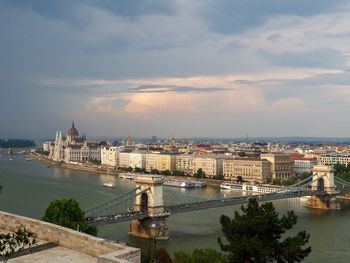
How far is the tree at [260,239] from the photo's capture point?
432 cm

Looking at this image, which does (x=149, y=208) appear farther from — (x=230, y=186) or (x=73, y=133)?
(x=73, y=133)

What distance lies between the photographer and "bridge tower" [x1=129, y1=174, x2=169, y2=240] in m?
11.9

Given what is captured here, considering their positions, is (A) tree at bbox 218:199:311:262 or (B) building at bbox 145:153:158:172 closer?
(A) tree at bbox 218:199:311:262

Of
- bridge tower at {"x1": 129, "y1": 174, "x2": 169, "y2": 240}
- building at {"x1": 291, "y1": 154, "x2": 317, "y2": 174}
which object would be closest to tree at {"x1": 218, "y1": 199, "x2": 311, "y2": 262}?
bridge tower at {"x1": 129, "y1": 174, "x2": 169, "y2": 240}

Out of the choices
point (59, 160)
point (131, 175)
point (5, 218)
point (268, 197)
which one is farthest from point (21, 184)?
point (59, 160)

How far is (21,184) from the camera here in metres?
21.2

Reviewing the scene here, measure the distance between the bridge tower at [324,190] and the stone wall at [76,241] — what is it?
16.4 meters

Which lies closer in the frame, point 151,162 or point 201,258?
point 201,258

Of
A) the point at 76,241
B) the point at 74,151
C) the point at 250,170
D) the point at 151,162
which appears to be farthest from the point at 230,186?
the point at 74,151

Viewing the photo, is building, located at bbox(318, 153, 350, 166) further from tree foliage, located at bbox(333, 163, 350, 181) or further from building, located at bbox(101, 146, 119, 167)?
building, located at bbox(101, 146, 119, 167)

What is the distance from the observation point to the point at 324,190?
1859 centimetres

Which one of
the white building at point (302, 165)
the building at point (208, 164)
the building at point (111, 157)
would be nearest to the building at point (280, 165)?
the white building at point (302, 165)

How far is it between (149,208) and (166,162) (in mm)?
21180

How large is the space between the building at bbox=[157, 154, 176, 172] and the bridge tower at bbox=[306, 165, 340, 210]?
14236 millimetres
